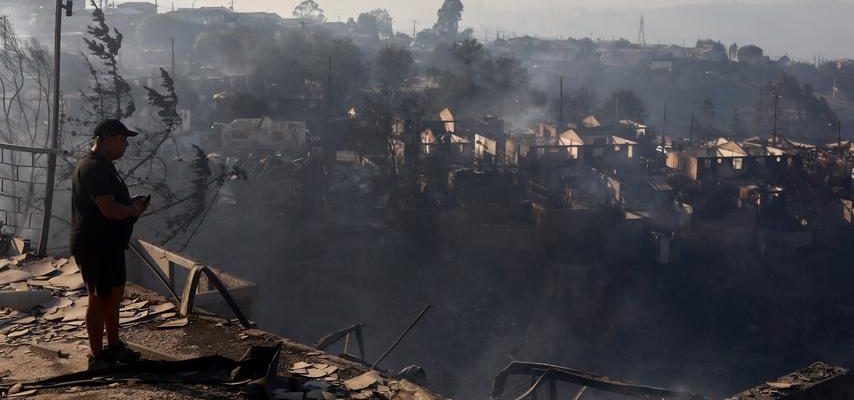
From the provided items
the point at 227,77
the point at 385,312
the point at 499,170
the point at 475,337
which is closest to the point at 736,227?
the point at 499,170

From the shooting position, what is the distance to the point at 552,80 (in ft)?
194

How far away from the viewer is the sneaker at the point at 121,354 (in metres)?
3.38

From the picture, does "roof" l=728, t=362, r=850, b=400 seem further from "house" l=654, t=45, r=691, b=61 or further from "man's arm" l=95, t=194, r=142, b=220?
"house" l=654, t=45, r=691, b=61

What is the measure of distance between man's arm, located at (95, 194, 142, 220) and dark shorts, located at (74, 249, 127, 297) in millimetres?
194

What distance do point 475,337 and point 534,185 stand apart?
695 centimetres

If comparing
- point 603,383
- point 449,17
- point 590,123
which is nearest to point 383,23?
point 449,17

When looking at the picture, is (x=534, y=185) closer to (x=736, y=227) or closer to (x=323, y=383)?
(x=736, y=227)

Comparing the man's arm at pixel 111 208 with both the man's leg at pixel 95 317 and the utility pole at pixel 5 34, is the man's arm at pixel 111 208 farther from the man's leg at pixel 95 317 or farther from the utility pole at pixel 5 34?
the utility pole at pixel 5 34

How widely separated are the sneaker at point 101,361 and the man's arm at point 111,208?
637 mm

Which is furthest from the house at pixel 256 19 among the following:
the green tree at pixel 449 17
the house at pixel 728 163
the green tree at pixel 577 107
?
the house at pixel 728 163

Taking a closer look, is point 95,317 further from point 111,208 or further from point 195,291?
point 195,291

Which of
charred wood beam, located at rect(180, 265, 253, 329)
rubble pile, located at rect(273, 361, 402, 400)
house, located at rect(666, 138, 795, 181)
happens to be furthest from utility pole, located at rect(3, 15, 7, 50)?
house, located at rect(666, 138, 795, 181)

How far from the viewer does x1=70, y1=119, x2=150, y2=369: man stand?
3248 mm

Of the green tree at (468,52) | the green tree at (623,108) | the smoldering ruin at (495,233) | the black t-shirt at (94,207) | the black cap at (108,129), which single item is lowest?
the smoldering ruin at (495,233)
